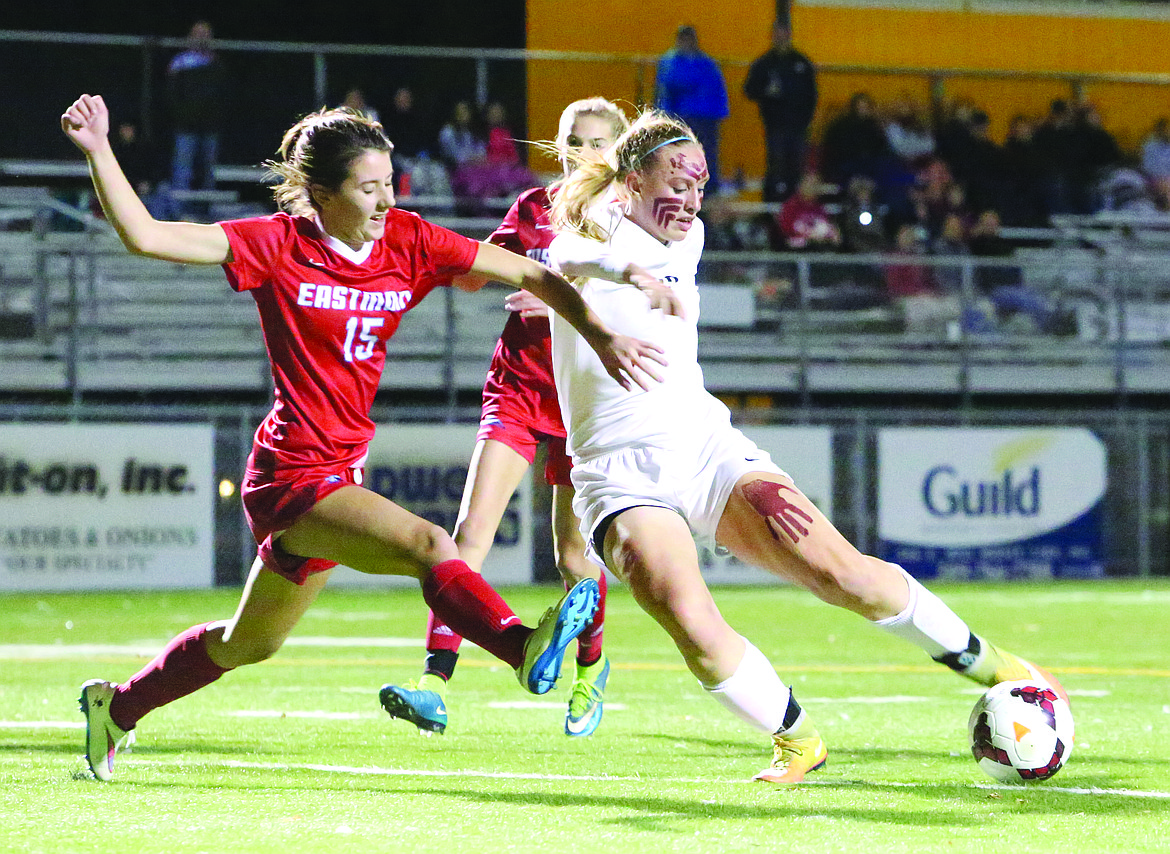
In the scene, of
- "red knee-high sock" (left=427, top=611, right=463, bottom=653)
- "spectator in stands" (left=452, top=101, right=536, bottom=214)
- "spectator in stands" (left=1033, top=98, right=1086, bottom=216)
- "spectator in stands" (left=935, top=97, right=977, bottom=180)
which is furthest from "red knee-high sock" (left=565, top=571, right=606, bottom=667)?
"spectator in stands" (left=1033, top=98, right=1086, bottom=216)

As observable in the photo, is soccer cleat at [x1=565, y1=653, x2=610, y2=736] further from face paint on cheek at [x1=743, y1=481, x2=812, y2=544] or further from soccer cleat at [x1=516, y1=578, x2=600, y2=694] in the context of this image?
soccer cleat at [x1=516, y1=578, x2=600, y2=694]

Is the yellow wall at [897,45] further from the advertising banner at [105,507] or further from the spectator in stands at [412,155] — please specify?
the advertising banner at [105,507]

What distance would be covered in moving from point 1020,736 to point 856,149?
14102 millimetres

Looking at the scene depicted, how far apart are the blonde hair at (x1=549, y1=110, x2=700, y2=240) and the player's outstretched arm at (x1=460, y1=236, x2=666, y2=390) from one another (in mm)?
360

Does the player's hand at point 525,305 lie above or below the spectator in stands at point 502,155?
below

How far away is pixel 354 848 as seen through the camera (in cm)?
396

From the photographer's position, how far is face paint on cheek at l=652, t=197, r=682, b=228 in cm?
527

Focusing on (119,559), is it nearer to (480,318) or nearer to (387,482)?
(387,482)

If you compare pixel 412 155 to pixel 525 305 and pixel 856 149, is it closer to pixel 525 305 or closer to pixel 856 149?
pixel 856 149

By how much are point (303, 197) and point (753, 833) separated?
2260mm

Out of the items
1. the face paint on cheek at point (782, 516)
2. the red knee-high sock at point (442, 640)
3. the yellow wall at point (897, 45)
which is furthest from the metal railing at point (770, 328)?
the face paint on cheek at point (782, 516)

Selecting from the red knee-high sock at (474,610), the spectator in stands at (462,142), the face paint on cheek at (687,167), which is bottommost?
Result: the red knee-high sock at (474,610)

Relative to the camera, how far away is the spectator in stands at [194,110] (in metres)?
16.0

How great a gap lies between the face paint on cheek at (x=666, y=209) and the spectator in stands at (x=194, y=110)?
11488mm
